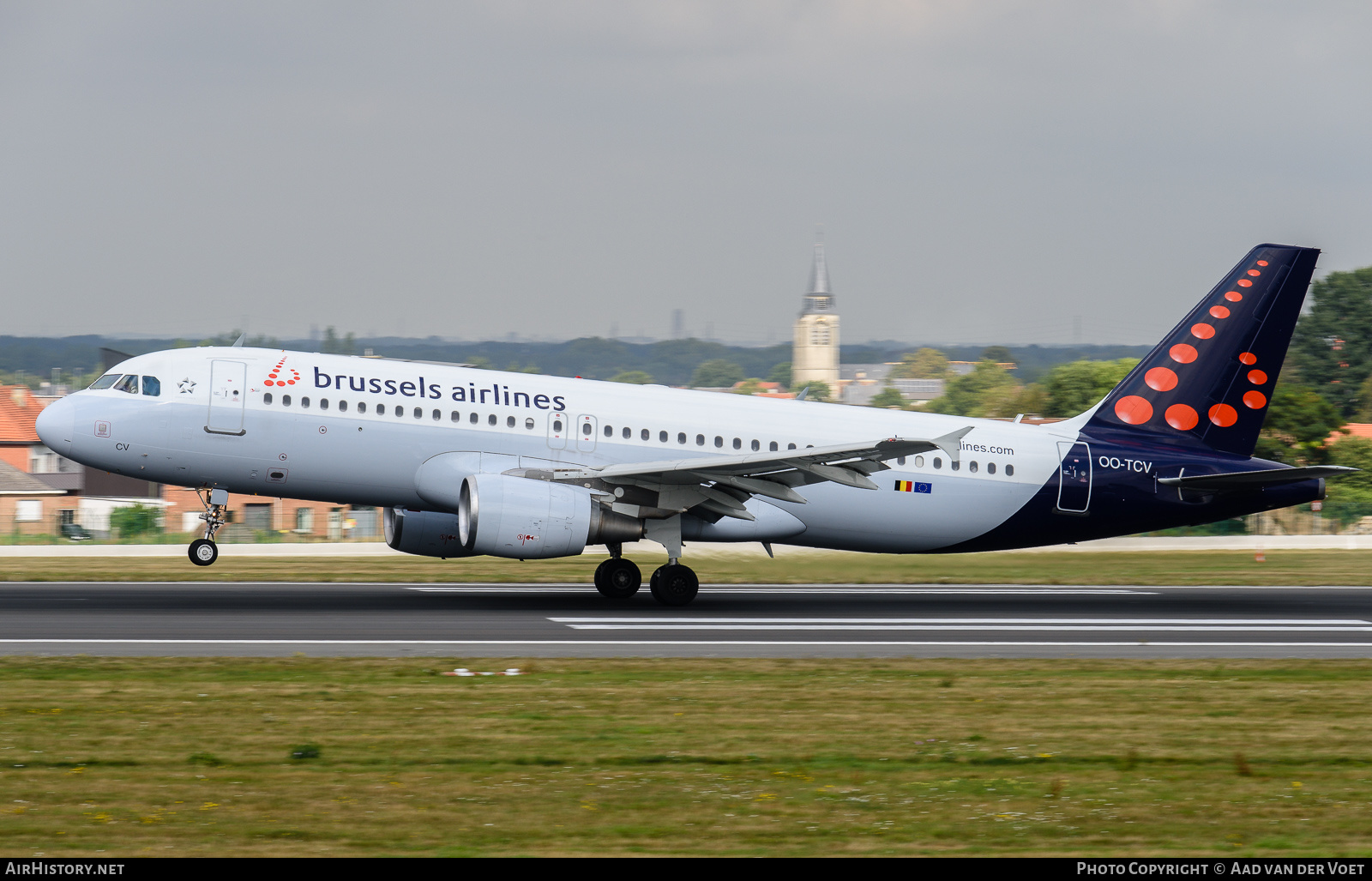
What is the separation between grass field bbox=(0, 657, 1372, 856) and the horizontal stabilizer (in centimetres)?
927

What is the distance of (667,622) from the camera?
20.4 meters

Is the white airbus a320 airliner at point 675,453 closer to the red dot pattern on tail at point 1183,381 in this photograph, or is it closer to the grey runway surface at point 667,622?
the red dot pattern on tail at point 1183,381

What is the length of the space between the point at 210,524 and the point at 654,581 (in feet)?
24.4

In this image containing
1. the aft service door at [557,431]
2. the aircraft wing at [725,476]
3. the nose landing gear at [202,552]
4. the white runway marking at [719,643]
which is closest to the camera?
the white runway marking at [719,643]

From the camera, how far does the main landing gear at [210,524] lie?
2181 centimetres

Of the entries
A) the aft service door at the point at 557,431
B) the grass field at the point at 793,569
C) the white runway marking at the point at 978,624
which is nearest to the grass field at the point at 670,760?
the white runway marking at the point at 978,624

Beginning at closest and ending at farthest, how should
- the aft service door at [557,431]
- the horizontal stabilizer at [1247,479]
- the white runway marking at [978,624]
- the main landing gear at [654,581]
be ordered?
the white runway marking at [978,624] → the main landing gear at [654,581] → the aft service door at [557,431] → the horizontal stabilizer at [1247,479]

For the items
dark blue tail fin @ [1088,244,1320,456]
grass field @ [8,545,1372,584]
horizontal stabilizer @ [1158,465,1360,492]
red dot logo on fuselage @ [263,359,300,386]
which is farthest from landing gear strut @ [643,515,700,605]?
horizontal stabilizer @ [1158,465,1360,492]

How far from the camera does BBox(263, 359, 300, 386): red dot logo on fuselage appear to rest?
21.9 metres

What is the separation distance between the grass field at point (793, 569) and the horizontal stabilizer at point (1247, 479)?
4875 mm

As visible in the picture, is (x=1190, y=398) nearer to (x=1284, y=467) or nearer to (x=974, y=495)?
(x=1284, y=467)

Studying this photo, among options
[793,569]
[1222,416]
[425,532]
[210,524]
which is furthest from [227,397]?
[1222,416]
